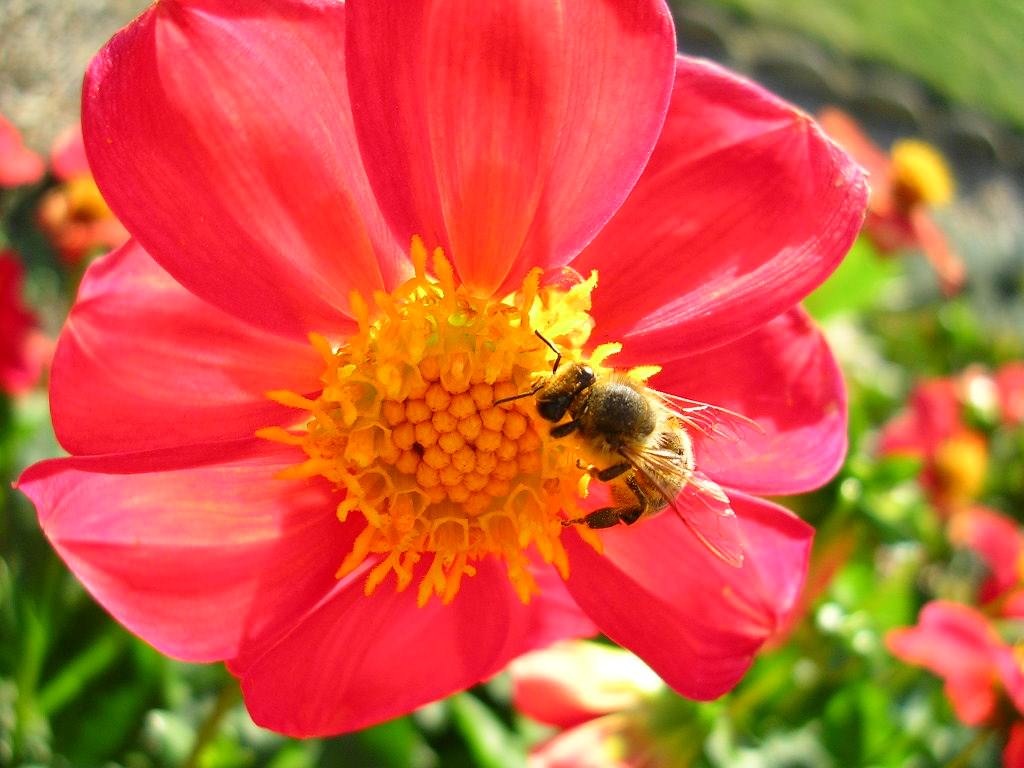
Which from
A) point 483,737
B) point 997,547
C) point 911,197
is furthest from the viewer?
point 911,197

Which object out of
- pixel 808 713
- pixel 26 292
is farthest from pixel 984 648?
pixel 26 292

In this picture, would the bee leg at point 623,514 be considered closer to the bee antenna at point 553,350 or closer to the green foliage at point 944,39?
the bee antenna at point 553,350

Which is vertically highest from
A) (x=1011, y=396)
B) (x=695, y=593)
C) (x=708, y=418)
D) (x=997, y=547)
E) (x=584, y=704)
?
(x=708, y=418)

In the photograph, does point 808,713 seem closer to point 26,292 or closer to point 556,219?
point 556,219

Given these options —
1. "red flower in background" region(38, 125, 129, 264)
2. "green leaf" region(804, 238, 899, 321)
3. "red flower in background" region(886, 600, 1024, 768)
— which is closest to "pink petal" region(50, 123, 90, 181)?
"red flower in background" region(38, 125, 129, 264)

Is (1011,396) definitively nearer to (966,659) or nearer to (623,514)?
(966,659)

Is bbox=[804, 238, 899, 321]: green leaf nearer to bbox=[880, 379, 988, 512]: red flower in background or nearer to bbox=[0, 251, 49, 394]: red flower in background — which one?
bbox=[880, 379, 988, 512]: red flower in background

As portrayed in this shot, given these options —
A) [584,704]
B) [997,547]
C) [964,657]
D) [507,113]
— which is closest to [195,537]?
[507,113]
